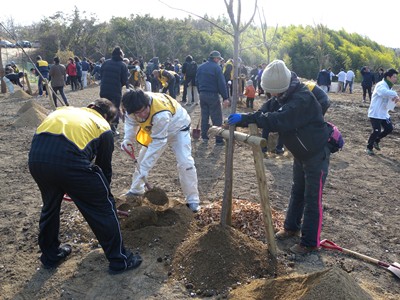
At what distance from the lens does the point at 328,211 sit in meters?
5.25

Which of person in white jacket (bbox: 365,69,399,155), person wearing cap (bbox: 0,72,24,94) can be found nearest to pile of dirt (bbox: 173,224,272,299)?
person in white jacket (bbox: 365,69,399,155)

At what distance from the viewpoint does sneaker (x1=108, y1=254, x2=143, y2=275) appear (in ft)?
11.7

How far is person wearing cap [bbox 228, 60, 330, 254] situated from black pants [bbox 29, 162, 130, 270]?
4.06ft

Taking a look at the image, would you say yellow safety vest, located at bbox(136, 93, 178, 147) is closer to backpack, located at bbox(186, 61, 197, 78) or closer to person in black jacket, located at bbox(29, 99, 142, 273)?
person in black jacket, located at bbox(29, 99, 142, 273)

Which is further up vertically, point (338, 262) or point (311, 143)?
point (311, 143)

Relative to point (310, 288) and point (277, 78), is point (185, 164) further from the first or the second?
point (310, 288)

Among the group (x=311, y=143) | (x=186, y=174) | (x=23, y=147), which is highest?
(x=311, y=143)

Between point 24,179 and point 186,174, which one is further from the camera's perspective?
point 24,179

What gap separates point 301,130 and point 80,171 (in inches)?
77.7

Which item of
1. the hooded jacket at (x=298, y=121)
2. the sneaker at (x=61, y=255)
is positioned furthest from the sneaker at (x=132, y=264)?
the hooded jacket at (x=298, y=121)

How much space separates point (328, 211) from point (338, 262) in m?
1.43

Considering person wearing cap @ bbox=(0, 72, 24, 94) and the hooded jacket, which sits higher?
the hooded jacket

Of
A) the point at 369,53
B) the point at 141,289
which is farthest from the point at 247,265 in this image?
the point at 369,53

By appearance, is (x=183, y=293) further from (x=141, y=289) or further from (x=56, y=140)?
(x=56, y=140)
